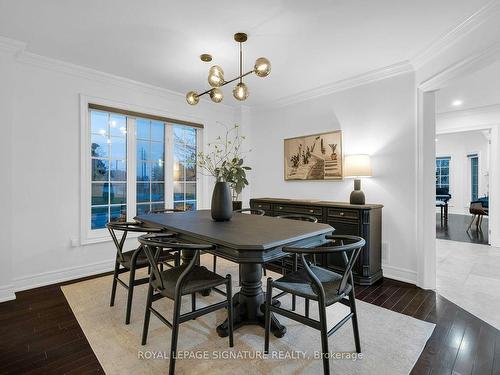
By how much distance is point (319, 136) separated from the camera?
13.8ft

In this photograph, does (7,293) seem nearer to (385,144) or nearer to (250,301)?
(250,301)

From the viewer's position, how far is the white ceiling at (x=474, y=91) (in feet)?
11.5

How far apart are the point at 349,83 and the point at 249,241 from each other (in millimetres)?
3028

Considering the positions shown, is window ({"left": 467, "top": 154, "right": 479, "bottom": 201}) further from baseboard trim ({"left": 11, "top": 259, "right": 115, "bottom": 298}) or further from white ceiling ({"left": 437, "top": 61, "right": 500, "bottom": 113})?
baseboard trim ({"left": 11, "top": 259, "right": 115, "bottom": 298})

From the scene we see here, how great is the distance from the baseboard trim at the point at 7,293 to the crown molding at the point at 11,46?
2439 mm

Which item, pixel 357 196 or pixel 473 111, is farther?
pixel 473 111

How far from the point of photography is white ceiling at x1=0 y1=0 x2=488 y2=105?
221cm

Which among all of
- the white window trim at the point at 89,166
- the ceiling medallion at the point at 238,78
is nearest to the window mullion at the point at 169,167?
the white window trim at the point at 89,166

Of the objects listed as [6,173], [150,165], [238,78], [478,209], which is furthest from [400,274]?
[6,173]

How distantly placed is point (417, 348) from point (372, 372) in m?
0.51

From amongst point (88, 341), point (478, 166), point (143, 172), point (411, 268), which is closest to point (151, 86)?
point (143, 172)

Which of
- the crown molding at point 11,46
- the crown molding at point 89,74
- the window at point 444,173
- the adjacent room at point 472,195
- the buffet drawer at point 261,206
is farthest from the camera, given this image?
the window at point 444,173

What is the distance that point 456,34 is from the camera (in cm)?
251

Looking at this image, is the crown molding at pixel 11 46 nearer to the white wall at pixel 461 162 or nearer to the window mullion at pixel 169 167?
the window mullion at pixel 169 167
